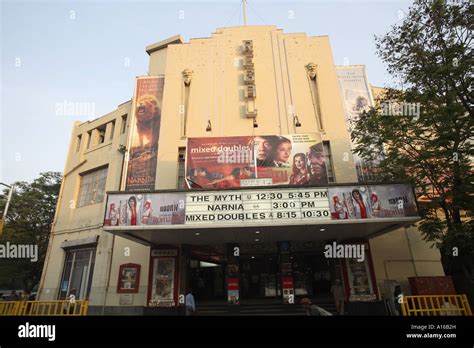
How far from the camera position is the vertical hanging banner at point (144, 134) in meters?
17.5

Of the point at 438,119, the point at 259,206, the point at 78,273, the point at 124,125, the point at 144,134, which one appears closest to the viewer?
the point at 438,119

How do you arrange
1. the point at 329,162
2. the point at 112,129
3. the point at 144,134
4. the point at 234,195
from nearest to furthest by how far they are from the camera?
the point at 234,195
the point at 329,162
the point at 144,134
the point at 112,129

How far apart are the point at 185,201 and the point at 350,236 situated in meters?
8.67

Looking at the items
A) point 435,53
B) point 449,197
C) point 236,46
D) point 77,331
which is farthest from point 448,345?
point 236,46

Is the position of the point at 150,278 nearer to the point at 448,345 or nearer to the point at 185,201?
the point at 185,201

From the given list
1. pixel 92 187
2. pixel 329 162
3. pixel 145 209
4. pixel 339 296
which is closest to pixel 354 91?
pixel 329 162

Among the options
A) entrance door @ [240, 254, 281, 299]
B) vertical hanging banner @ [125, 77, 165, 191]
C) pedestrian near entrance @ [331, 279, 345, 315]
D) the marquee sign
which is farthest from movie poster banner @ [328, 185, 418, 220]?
vertical hanging banner @ [125, 77, 165, 191]

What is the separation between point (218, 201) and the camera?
12.4 m

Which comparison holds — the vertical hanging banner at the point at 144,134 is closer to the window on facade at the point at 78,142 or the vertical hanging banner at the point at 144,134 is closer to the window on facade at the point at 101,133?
the window on facade at the point at 101,133

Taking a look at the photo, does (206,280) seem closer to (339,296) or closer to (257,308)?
(257,308)

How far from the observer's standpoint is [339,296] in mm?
14039

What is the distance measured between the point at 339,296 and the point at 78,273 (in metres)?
15.3

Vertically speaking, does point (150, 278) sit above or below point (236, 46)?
below

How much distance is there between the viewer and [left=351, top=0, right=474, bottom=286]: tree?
9.83 m
